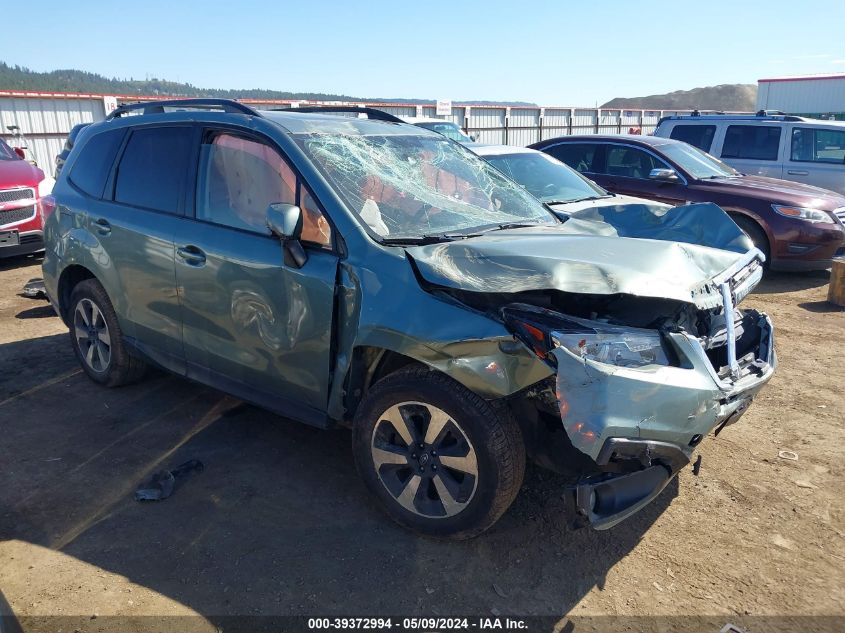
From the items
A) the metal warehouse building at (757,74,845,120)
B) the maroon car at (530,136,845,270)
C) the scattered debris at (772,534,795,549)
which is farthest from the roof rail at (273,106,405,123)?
the metal warehouse building at (757,74,845,120)

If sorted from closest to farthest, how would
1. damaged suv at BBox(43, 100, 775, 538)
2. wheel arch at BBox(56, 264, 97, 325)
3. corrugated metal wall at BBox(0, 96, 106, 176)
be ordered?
damaged suv at BBox(43, 100, 775, 538), wheel arch at BBox(56, 264, 97, 325), corrugated metal wall at BBox(0, 96, 106, 176)

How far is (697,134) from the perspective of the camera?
35.5ft

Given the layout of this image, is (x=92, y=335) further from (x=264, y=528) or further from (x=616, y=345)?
(x=616, y=345)

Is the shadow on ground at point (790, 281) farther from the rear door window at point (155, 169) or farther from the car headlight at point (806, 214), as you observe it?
the rear door window at point (155, 169)

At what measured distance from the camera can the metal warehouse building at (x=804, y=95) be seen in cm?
3428

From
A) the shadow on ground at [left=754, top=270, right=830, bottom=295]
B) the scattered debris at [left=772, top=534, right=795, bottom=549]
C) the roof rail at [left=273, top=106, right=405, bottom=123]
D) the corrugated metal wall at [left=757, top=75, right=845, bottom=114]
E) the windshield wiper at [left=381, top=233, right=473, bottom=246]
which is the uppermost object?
the corrugated metal wall at [left=757, top=75, right=845, bottom=114]

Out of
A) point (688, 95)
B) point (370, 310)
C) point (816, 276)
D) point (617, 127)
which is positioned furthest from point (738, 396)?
point (688, 95)

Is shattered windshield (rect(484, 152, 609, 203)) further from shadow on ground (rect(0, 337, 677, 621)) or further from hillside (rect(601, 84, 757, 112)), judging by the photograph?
hillside (rect(601, 84, 757, 112))

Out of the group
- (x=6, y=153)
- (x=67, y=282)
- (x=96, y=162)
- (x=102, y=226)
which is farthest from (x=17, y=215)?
(x=102, y=226)

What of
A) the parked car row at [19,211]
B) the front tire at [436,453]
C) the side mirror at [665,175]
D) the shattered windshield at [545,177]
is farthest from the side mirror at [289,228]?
the parked car row at [19,211]

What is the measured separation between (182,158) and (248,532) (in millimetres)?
2244

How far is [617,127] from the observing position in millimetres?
31406

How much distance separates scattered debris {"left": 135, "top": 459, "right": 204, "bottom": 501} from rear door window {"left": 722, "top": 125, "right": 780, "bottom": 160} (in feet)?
31.6

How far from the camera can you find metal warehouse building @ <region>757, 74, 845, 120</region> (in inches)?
1350
